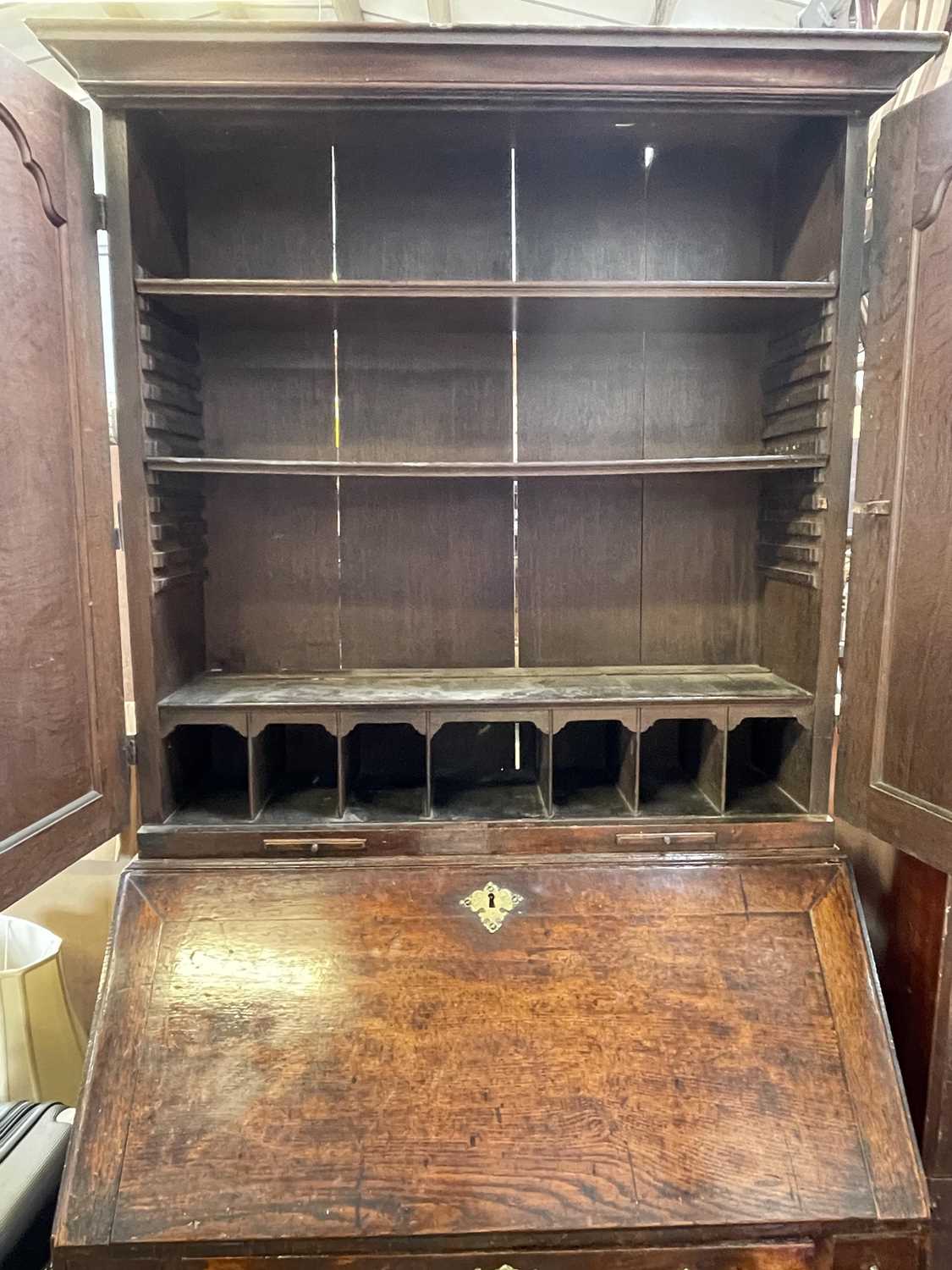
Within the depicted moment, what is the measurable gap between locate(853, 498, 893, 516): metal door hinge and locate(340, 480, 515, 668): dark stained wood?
28.4 inches

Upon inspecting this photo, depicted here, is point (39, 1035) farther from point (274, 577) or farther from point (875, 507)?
point (875, 507)

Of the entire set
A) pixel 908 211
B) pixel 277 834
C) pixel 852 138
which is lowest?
pixel 277 834

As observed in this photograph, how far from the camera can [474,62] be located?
1278 mm

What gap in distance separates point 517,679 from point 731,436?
0.75m

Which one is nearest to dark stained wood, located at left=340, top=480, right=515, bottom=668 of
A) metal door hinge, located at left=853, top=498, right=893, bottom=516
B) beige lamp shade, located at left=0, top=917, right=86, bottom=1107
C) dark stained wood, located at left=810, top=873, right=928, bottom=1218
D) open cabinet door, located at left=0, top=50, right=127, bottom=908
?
open cabinet door, located at left=0, top=50, right=127, bottom=908

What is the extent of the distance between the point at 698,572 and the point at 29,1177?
1.84m

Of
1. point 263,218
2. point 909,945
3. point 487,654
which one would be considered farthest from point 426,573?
point 909,945

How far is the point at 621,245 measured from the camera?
1718mm

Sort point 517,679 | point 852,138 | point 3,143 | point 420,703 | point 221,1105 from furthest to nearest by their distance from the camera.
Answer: point 517,679 → point 420,703 → point 852,138 → point 221,1105 → point 3,143

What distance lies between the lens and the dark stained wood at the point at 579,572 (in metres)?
1.77

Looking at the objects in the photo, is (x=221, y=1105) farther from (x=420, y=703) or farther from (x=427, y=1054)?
(x=420, y=703)

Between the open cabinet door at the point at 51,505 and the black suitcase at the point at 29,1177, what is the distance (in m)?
0.69

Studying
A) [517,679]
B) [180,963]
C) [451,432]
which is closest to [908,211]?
[451,432]

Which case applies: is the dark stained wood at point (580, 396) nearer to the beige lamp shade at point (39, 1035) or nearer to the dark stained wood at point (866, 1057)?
the dark stained wood at point (866, 1057)
